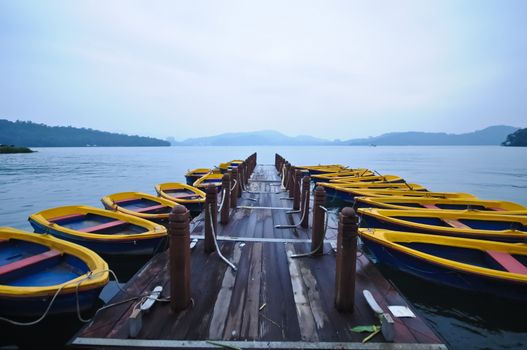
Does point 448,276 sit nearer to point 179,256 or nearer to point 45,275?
point 179,256

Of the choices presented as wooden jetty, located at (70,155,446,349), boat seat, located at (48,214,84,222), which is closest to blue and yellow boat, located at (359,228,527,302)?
wooden jetty, located at (70,155,446,349)

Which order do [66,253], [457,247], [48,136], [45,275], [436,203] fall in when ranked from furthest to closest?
[48,136]
[436,203]
[457,247]
[66,253]
[45,275]

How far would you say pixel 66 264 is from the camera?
5.09 m

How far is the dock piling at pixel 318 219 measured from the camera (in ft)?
17.0

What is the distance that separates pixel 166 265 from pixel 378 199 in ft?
28.2

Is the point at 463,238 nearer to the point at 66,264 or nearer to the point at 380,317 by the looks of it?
the point at 380,317

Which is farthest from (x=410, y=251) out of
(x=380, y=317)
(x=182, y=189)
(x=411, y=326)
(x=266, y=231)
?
(x=182, y=189)

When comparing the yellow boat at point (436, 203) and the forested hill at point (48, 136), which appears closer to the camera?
the yellow boat at point (436, 203)

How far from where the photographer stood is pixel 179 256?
3344 millimetres

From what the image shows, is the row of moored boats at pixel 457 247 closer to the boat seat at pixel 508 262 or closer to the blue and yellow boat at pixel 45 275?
the boat seat at pixel 508 262

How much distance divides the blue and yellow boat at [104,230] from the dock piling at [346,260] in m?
4.38

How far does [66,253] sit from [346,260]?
5354 mm

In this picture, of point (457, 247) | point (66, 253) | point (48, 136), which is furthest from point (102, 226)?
point (48, 136)

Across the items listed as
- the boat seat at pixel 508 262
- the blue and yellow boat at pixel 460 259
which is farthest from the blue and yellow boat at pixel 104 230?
the boat seat at pixel 508 262
